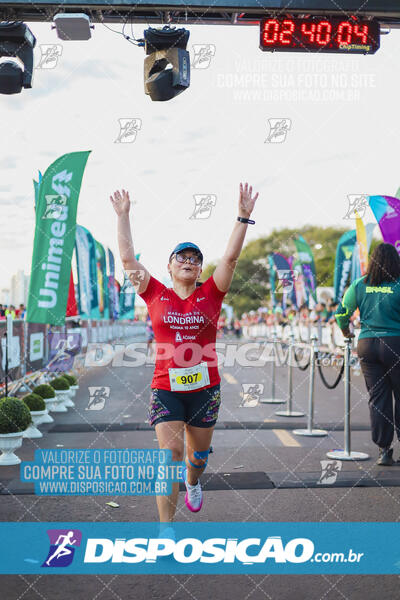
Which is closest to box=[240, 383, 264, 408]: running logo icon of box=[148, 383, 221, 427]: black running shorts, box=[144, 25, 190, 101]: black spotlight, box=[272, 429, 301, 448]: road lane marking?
box=[272, 429, 301, 448]: road lane marking

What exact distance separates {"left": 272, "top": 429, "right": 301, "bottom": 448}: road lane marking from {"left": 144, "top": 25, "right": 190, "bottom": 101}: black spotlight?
4265mm

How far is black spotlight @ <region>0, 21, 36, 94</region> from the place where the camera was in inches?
317

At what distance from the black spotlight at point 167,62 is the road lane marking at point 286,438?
4265mm

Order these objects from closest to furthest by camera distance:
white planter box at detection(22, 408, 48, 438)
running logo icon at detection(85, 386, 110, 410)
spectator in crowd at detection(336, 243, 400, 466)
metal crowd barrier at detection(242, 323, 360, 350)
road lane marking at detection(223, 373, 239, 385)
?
spectator in crowd at detection(336, 243, 400, 466) → white planter box at detection(22, 408, 48, 438) → running logo icon at detection(85, 386, 110, 410) → road lane marking at detection(223, 373, 239, 385) → metal crowd barrier at detection(242, 323, 360, 350)

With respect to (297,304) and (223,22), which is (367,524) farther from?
(297,304)

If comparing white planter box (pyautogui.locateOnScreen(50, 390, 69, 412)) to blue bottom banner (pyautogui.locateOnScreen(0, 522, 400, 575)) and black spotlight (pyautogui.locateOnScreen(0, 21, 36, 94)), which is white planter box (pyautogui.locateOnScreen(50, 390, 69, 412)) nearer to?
black spotlight (pyautogui.locateOnScreen(0, 21, 36, 94))

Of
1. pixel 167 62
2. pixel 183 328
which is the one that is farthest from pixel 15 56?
pixel 183 328

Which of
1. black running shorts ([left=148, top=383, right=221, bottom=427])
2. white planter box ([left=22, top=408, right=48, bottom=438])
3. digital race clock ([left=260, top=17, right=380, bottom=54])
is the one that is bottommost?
white planter box ([left=22, top=408, right=48, bottom=438])

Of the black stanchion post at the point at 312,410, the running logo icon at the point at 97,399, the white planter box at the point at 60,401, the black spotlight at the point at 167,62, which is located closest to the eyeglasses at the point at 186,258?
the black spotlight at the point at 167,62

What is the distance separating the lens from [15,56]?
26.9 ft

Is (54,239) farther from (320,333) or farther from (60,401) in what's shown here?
(320,333)

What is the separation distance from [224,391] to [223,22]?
28.9ft

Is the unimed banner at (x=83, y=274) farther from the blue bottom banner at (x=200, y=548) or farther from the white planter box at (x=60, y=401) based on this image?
the blue bottom banner at (x=200, y=548)

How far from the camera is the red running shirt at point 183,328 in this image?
4461 millimetres
